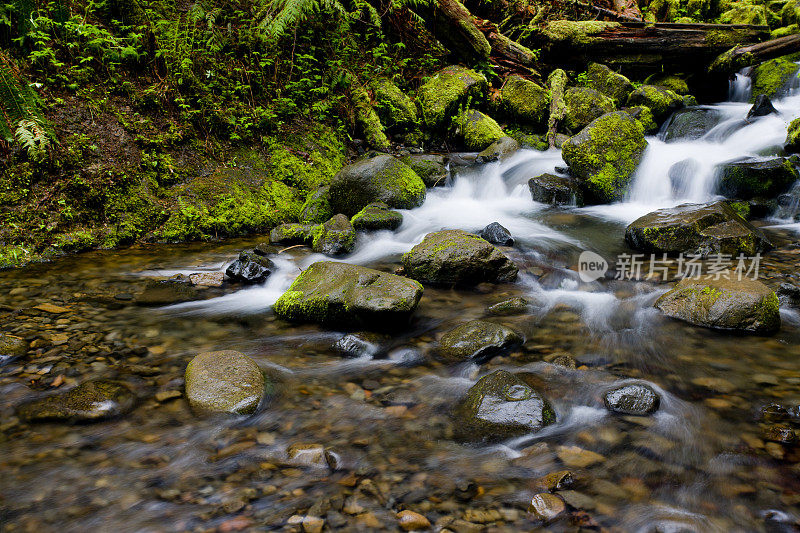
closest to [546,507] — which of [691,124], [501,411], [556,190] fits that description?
[501,411]

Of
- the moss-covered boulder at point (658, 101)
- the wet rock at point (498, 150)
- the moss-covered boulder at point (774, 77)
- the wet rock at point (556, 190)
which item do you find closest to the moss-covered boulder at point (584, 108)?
the moss-covered boulder at point (658, 101)

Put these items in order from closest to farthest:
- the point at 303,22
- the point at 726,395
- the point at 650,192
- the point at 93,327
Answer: the point at 726,395
the point at 93,327
the point at 650,192
the point at 303,22

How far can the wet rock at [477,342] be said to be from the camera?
11.6 feet

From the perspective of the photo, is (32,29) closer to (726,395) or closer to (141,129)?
(141,129)

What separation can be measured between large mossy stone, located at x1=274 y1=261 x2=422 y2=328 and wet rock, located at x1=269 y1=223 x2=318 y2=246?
88.3 inches

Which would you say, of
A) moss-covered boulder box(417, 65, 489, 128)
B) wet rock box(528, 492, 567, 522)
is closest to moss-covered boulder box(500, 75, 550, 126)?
moss-covered boulder box(417, 65, 489, 128)

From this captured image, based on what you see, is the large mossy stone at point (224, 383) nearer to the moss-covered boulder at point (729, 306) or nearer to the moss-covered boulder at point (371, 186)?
the moss-covered boulder at point (729, 306)

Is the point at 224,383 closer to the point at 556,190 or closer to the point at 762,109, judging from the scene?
the point at 556,190

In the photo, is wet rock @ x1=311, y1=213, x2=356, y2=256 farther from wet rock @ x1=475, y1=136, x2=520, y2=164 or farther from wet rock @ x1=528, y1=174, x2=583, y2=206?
wet rock @ x1=475, y1=136, x2=520, y2=164

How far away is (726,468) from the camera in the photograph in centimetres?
229

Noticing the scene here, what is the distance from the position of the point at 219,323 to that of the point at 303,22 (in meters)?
7.76

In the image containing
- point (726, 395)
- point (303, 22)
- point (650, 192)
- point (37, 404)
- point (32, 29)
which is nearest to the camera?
point (37, 404)

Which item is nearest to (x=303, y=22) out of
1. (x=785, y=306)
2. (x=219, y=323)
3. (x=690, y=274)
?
(x=219, y=323)

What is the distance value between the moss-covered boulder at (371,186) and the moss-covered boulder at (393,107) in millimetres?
2734
